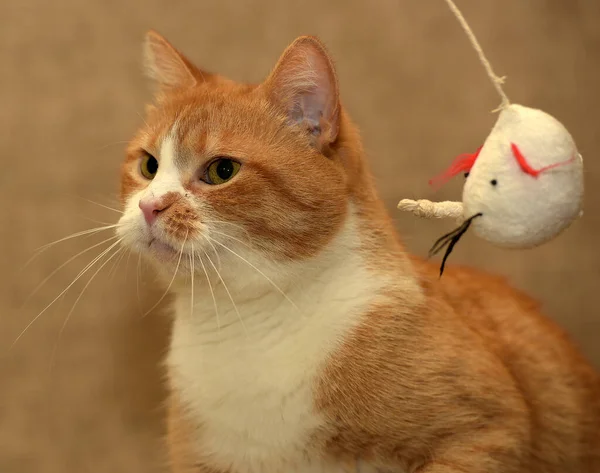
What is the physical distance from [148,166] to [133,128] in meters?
0.55

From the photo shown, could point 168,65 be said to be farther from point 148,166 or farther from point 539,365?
point 539,365

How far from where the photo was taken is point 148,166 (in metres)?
1.27

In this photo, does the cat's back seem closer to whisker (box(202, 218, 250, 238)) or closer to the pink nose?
whisker (box(202, 218, 250, 238))

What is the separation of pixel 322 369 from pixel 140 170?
53 cm

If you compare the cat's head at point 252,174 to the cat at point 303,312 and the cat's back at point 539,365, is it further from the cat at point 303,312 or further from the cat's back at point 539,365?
the cat's back at point 539,365

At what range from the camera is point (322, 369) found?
1103 millimetres

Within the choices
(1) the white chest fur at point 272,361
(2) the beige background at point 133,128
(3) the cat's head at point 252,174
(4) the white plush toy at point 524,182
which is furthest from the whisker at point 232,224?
(2) the beige background at point 133,128

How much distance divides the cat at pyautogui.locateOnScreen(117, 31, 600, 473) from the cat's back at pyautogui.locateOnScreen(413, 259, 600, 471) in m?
0.01

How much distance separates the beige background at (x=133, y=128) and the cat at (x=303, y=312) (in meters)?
0.56

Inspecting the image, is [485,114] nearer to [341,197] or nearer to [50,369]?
[341,197]

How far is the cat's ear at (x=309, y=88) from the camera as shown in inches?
43.8

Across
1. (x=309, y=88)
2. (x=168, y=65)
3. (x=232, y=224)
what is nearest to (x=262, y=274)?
(x=232, y=224)

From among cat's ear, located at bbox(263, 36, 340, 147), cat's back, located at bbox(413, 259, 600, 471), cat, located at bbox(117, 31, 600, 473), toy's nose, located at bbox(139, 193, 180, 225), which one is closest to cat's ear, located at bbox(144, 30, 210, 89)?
cat, located at bbox(117, 31, 600, 473)

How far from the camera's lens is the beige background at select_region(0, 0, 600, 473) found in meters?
1.73
